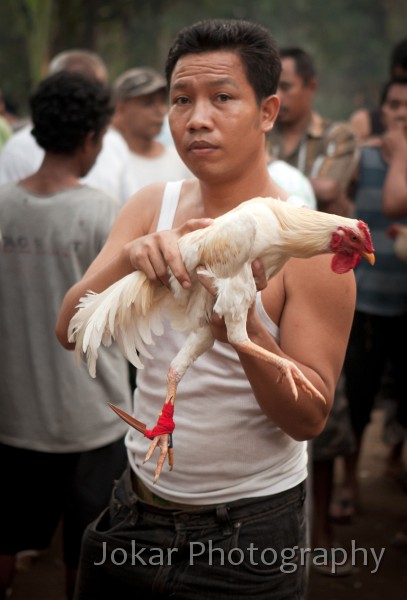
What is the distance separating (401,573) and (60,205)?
9.12 feet

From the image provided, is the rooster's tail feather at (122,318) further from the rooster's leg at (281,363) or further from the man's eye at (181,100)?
the man's eye at (181,100)

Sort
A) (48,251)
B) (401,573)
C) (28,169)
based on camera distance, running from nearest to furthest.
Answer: (48,251) < (401,573) < (28,169)

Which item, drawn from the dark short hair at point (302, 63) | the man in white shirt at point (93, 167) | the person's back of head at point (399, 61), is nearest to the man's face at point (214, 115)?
the man in white shirt at point (93, 167)

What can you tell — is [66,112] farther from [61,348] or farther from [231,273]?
[231,273]

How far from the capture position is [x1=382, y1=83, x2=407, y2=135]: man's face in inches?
223

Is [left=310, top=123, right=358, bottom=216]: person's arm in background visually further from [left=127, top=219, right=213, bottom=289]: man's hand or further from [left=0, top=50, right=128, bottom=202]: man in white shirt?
[left=127, top=219, right=213, bottom=289]: man's hand

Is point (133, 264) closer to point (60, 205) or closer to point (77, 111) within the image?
point (60, 205)

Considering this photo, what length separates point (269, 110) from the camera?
2.53 m

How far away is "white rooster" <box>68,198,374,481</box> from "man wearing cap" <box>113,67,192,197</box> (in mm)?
4355

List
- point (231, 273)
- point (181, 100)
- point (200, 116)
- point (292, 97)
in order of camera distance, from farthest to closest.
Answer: point (292, 97) → point (181, 100) → point (200, 116) → point (231, 273)

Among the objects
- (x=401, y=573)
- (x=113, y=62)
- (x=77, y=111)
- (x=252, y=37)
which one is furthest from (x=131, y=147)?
(x=113, y=62)

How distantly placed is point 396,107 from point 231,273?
3983 mm

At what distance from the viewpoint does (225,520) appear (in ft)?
7.95

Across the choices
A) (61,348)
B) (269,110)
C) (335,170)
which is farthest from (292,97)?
(269,110)
